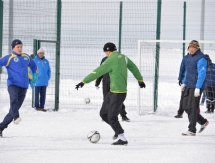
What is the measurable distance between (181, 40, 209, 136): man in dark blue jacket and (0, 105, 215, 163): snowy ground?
41 centimetres

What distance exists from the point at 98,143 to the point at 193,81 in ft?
7.65

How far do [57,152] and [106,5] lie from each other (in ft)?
24.5

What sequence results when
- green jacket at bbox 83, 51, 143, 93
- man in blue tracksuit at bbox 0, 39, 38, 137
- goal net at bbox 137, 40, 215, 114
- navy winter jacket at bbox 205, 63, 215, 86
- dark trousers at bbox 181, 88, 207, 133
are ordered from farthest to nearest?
navy winter jacket at bbox 205, 63, 215, 86 < goal net at bbox 137, 40, 215, 114 < dark trousers at bbox 181, 88, 207, 133 < man in blue tracksuit at bbox 0, 39, 38, 137 < green jacket at bbox 83, 51, 143, 93

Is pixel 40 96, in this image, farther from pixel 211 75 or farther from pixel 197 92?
pixel 197 92

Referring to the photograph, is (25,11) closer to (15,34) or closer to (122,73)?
(15,34)

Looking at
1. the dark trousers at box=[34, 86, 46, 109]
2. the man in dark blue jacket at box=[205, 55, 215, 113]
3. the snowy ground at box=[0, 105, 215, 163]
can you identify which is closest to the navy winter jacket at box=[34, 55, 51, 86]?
the dark trousers at box=[34, 86, 46, 109]

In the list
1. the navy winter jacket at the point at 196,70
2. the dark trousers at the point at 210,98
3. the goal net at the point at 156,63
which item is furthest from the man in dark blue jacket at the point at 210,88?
the navy winter jacket at the point at 196,70

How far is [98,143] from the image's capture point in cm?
898

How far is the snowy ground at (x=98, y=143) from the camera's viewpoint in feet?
24.5

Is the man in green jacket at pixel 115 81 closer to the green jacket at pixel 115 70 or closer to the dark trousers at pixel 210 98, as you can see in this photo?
the green jacket at pixel 115 70

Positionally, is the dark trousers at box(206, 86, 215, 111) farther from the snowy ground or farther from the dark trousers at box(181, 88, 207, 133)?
the dark trousers at box(181, 88, 207, 133)

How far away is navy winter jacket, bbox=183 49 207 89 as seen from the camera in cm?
983

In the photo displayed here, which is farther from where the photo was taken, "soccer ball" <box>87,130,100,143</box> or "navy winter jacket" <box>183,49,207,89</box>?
"navy winter jacket" <box>183,49,207,89</box>

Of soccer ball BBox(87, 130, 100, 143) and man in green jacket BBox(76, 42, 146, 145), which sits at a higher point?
man in green jacket BBox(76, 42, 146, 145)
